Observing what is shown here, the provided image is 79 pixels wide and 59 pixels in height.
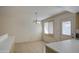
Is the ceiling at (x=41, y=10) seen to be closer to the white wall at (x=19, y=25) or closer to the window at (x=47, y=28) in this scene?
the white wall at (x=19, y=25)

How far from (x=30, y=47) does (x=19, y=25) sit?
1.04ft

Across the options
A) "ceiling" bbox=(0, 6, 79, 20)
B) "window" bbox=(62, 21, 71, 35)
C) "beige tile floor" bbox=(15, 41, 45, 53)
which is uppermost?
"ceiling" bbox=(0, 6, 79, 20)

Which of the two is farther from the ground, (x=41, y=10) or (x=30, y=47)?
(x=41, y=10)

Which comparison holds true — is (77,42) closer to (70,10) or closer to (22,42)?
(70,10)

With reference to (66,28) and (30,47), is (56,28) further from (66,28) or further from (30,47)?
(30,47)

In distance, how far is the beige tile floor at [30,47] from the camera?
1.13 meters

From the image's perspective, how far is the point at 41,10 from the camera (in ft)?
Answer: 3.76

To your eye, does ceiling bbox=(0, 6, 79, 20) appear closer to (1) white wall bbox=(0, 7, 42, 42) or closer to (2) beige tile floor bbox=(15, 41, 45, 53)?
(1) white wall bbox=(0, 7, 42, 42)

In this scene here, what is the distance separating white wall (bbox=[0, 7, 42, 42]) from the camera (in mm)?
1103

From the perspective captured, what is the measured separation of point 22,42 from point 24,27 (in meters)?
0.20

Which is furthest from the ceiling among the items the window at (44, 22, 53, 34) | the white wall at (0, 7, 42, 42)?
the window at (44, 22, 53, 34)

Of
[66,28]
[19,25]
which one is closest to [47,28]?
Answer: [66,28]
